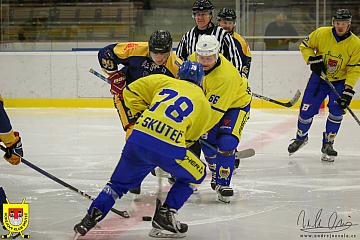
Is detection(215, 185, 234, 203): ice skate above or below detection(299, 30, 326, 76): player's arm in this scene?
below

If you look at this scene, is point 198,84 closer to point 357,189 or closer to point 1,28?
point 357,189

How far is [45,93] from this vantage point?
367 inches

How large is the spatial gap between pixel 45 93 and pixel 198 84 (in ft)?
20.2

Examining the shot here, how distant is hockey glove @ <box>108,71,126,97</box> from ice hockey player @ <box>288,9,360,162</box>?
1963mm

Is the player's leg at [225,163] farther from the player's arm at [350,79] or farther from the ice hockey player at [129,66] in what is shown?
the player's arm at [350,79]

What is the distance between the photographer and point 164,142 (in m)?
3.24

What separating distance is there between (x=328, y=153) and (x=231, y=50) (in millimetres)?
1363

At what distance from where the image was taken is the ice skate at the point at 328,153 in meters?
5.78

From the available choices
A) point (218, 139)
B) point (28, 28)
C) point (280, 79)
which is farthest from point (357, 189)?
point (28, 28)

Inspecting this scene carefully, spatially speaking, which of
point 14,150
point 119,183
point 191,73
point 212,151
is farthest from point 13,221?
point 212,151

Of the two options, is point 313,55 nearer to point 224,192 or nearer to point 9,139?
point 224,192

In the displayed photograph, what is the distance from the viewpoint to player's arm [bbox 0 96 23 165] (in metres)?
3.42

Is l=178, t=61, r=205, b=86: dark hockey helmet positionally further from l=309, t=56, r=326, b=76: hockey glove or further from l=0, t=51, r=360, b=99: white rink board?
l=0, t=51, r=360, b=99: white rink board

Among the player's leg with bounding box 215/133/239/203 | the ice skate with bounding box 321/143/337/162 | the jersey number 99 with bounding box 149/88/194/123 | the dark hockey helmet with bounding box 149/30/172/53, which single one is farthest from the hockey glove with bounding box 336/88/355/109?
the jersey number 99 with bounding box 149/88/194/123
